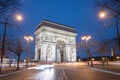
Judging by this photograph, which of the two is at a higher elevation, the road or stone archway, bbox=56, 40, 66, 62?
stone archway, bbox=56, 40, 66, 62

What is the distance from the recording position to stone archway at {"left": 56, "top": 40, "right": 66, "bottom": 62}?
98325mm

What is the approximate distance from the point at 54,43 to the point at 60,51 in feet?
31.1

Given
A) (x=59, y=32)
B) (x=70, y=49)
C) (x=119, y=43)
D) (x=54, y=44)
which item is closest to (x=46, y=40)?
(x=54, y=44)

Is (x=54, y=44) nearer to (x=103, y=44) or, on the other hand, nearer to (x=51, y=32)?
(x=51, y=32)

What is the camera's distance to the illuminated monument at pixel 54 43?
288 feet

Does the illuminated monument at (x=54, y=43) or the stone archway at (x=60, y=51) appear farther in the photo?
the stone archway at (x=60, y=51)

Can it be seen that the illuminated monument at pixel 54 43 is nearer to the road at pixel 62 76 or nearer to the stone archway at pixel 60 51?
the stone archway at pixel 60 51

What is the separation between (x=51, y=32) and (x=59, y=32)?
7.30 meters

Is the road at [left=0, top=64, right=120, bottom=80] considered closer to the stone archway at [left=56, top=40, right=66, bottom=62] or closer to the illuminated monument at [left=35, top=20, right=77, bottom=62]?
the illuminated monument at [left=35, top=20, right=77, bottom=62]

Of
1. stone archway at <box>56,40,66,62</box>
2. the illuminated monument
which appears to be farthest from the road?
stone archway at <box>56,40,66,62</box>

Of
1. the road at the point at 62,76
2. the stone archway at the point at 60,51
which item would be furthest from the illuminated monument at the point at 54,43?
the road at the point at 62,76

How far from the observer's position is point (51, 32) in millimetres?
93250

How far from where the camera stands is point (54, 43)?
9269cm

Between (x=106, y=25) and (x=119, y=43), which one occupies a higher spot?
(x=106, y=25)
